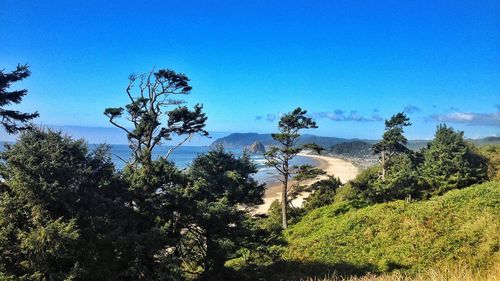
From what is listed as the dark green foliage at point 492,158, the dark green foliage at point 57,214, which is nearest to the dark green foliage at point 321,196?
the dark green foliage at point 492,158

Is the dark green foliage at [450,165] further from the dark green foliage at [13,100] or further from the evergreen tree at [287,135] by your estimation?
the dark green foliage at [13,100]

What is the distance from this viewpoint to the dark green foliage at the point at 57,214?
29.6ft

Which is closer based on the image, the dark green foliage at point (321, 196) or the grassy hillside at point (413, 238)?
the grassy hillside at point (413, 238)

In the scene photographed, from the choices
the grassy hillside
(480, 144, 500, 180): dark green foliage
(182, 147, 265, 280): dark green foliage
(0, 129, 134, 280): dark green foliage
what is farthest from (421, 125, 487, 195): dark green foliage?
(0, 129, 134, 280): dark green foliage

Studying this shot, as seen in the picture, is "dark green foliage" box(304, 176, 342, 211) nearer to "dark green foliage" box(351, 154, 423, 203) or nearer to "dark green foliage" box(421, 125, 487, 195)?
"dark green foliage" box(351, 154, 423, 203)

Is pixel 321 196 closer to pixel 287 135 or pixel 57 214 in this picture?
pixel 287 135

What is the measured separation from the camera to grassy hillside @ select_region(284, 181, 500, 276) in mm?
14172

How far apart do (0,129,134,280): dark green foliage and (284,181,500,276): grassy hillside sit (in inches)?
380

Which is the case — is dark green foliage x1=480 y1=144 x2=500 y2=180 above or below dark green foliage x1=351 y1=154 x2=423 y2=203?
above

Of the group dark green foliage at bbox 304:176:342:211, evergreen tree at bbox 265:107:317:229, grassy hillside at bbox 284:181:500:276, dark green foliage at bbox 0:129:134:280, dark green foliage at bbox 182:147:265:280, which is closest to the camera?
dark green foliage at bbox 0:129:134:280

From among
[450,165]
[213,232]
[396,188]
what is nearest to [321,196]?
[396,188]

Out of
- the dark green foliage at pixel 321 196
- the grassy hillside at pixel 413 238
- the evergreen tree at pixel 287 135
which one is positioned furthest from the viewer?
the dark green foliage at pixel 321 196

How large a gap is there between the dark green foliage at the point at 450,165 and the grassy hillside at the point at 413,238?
685cm

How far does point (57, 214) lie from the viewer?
9891 millimetres
